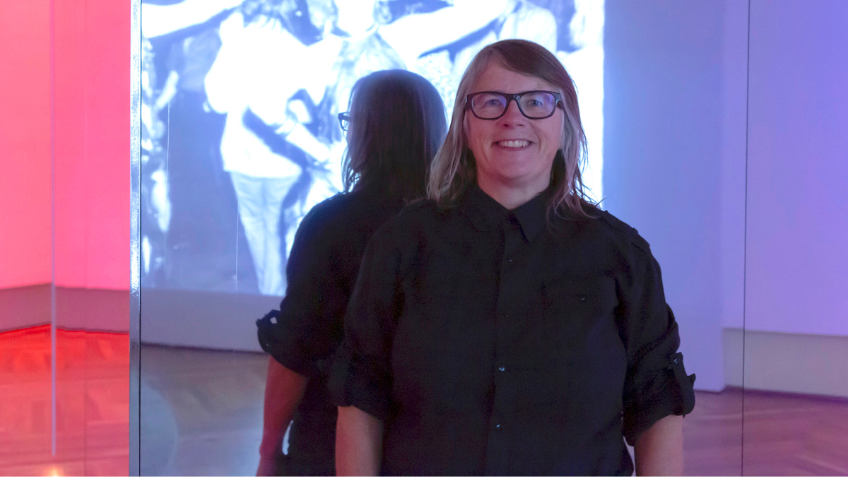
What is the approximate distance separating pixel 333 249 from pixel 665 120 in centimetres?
97

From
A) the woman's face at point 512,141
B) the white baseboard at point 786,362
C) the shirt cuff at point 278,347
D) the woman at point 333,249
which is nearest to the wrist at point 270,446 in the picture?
the woman at point 333,249

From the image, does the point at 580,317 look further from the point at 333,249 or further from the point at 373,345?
the point at 333,249

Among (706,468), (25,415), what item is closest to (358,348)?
(706,468)

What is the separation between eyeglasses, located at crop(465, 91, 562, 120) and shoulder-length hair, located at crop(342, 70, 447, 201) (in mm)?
377

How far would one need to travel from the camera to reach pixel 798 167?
1.89 meters

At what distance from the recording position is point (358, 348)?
4.40 ft

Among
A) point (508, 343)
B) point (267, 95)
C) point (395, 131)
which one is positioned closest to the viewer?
point (508, 343)

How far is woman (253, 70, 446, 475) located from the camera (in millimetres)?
1722

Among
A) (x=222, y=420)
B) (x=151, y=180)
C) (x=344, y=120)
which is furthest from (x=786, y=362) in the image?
(x=151, y=180)

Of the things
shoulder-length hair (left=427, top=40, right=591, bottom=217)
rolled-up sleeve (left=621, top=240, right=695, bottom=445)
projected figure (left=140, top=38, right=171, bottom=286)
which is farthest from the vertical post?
rolled-up sleeve (left=621, top=240, right=695, bottom=445)

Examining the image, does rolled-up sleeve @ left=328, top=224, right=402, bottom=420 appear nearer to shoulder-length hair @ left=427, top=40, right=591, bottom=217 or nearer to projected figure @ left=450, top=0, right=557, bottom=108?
shoulder-length hair @ left=427, top=40, right=591, bottom=217

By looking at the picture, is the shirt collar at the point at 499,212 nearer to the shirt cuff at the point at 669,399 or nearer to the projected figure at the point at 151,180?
the shirt cuff at the point at 669,399

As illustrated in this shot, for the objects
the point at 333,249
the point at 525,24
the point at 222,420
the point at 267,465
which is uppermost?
the point at 525,24

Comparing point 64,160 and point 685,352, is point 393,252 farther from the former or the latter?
point 64,160
